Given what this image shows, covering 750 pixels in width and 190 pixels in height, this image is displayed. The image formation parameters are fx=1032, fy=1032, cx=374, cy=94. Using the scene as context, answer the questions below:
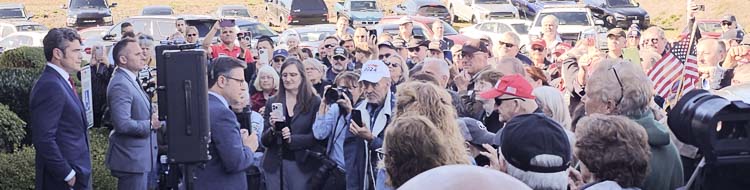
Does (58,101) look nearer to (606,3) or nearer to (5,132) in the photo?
(5,132)

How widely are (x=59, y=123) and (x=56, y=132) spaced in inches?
2.7

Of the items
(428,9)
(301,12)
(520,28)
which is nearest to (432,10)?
(428,9)

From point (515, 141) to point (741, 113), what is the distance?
1.01 metres

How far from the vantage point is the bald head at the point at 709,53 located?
9.98 meters

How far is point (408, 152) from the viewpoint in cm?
455

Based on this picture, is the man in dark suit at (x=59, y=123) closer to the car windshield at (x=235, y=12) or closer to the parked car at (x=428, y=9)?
the car windshield at (x=235, y=12)

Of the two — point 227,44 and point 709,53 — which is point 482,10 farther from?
point 709,53

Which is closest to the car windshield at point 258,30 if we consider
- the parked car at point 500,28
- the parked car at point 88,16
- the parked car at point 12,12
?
the parked car at point 500,28

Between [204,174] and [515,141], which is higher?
[515,141]

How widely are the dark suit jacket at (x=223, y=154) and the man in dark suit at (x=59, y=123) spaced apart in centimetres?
98

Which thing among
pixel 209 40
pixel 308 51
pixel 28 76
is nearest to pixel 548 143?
pixel 28 76

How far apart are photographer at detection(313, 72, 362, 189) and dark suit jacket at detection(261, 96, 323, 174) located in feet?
0.36

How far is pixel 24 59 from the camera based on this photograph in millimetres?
11234

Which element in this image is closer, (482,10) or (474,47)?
(474,47)
